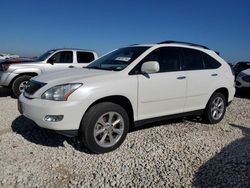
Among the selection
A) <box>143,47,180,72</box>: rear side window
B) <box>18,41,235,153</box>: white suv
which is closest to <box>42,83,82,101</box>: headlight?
<box>18,41,235,153</box>: white suv

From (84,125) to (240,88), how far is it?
869cm

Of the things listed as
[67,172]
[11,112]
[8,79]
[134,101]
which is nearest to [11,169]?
[67,172]

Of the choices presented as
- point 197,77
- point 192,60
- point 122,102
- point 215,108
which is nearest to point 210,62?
point 192,60

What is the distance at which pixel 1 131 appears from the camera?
4984mm

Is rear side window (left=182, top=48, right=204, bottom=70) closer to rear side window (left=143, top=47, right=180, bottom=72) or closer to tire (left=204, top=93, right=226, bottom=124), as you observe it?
rear side window (left=143, top=47, right=180, bottom=72)

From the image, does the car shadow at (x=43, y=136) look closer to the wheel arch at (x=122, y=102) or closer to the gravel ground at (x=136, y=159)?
the gravel ground at (x=136, y=159)

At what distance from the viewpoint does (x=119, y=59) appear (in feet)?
15.8

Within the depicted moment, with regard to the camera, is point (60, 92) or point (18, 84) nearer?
point (60, 92)

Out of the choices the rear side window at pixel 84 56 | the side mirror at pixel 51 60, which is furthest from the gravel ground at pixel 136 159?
the rear side window at pixel 84 56

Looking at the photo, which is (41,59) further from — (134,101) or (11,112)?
(134,101)

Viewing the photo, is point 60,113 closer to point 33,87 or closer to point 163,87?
point 33,87

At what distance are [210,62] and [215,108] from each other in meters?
1.03

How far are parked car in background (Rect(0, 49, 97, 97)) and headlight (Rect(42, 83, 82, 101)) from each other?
5.08m

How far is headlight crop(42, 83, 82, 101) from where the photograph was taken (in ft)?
12.2
